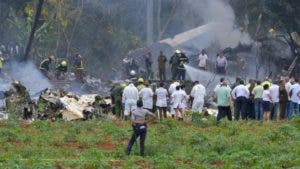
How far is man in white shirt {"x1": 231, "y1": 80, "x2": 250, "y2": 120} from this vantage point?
30.6 meters

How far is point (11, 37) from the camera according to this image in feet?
183

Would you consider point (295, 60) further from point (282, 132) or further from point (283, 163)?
point (283, 163)

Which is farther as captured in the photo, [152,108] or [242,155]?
[152,108]

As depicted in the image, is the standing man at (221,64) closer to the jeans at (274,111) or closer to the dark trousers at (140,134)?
the jeans at (274,111)

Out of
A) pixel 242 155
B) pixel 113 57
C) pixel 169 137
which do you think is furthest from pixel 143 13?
pixel 242 155

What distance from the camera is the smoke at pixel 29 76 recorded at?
42.0 meters

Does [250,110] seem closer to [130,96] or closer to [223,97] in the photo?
[223,97]

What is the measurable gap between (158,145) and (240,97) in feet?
20.6

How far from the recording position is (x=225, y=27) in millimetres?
51094

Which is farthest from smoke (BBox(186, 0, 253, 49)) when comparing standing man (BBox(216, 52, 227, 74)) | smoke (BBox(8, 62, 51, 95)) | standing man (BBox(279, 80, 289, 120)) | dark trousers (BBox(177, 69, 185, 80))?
standing man (BBox(279, 80, 289, 120))

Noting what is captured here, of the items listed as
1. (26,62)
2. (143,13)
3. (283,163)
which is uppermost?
(143,13)

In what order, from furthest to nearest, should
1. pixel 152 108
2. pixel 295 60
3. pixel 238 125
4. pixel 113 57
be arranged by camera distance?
1. pixel 113 57
2. pixel 295 60
3. pixel 152 108
4. pixel 238 125

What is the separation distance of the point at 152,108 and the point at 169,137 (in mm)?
4844

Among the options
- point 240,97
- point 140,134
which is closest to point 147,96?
point 240,97
